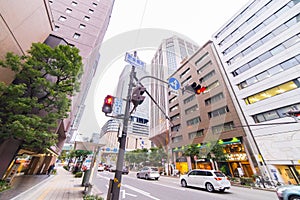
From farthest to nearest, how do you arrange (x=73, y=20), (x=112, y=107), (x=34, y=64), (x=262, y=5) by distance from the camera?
1. (x=262, y=5)
2. (x=73, y=20)
3. (x=34, y=64)
4. (x=112, y=107)

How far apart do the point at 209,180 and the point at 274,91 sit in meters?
17.4

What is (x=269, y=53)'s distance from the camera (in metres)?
19.4

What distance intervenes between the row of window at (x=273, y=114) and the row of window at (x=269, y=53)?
796 centimetres

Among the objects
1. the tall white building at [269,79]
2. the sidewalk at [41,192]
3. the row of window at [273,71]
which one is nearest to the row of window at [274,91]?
the tall white building at [269,79]

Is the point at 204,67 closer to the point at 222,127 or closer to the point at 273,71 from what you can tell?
the point at 273,71

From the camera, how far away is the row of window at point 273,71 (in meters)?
16.7

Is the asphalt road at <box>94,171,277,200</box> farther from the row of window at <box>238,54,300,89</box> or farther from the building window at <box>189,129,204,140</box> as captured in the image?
the row of window at <box>238,54,300,89</box>

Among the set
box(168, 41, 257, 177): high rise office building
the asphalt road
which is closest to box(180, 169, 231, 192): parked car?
the asphalt road

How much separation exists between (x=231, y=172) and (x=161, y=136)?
71.3 feet

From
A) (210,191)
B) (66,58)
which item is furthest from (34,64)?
(210,191)

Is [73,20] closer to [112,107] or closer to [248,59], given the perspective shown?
[112,107]

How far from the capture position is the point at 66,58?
7793 mm

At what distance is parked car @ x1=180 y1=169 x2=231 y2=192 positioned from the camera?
8773mm

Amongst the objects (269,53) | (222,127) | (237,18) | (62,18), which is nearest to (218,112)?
(222,127)
